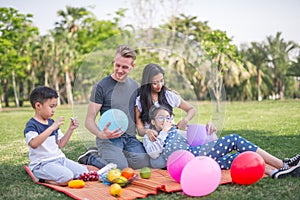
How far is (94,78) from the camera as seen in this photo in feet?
15.9

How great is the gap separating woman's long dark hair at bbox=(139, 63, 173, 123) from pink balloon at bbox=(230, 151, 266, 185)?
3.85ft

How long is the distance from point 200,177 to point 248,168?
51 cm

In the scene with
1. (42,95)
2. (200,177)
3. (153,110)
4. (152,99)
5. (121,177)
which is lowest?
(121,177)

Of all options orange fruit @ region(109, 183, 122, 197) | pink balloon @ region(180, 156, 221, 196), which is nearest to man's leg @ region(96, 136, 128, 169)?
orange fruit @ region(109, 183, 122, 197)

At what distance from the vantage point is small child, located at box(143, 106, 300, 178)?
13.6 ft

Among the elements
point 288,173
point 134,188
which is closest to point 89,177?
point 134,188

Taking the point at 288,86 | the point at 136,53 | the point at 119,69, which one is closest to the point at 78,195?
the point at 119,69

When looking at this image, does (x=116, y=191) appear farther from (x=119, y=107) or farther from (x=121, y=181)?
(x=119, y=107)

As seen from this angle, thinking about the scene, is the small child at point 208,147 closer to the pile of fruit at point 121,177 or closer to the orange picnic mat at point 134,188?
the orange picnic mat at point 134,188

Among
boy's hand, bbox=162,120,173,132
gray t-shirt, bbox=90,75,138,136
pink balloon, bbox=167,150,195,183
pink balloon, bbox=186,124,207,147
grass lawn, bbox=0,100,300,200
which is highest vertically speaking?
gray t-shirt, bbox=90,75,138,136

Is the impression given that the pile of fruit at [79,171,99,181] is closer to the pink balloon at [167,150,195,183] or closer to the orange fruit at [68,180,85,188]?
the orange fruit at [68,180,85,188]

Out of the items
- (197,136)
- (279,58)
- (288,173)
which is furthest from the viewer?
(279,58)

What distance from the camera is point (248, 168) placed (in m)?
3.70

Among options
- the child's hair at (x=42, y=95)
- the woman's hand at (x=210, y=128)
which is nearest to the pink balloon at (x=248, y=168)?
the woman's hand at (x=210, y=128)
